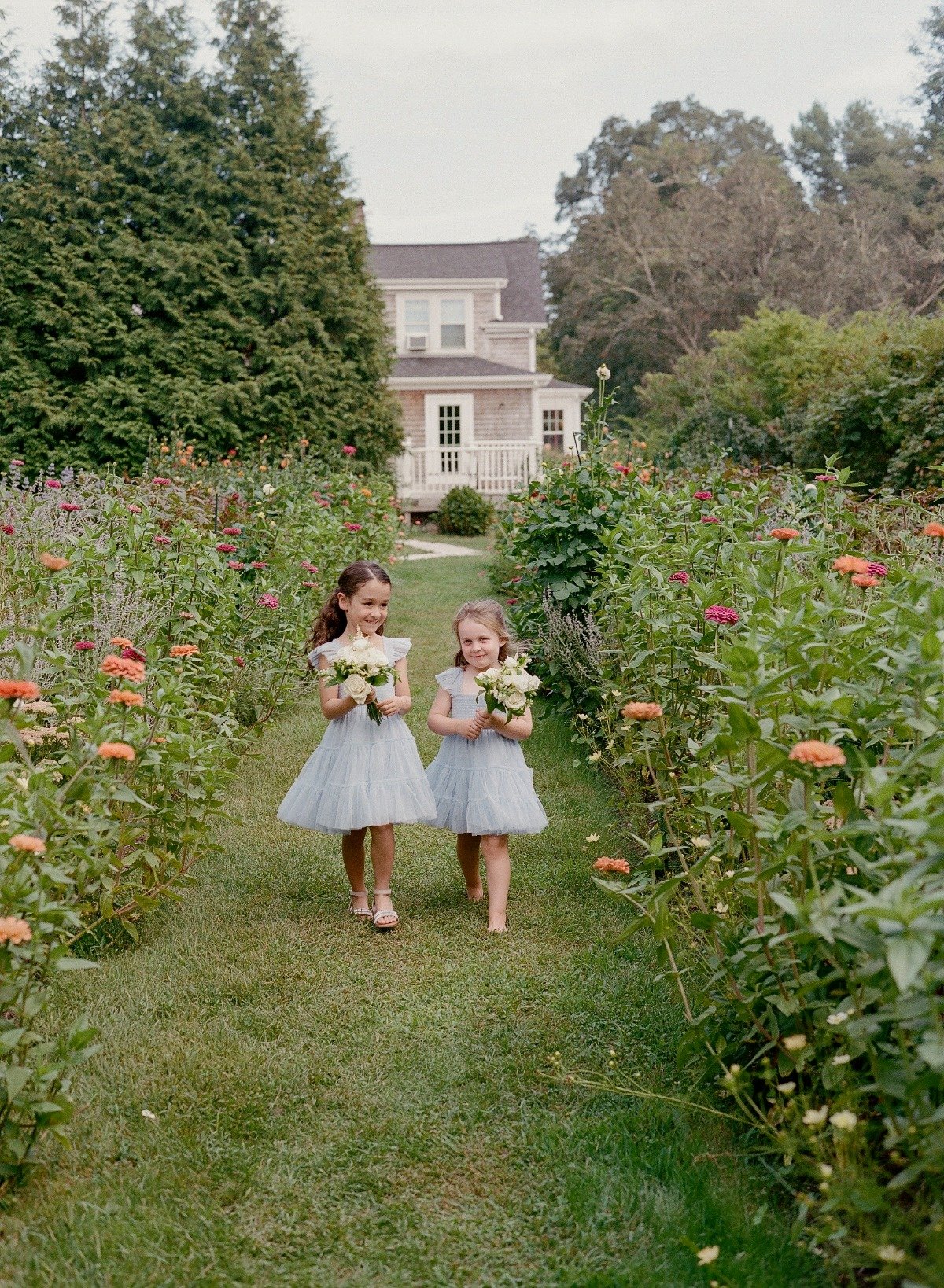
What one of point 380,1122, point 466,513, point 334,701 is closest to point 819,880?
point 380,1122

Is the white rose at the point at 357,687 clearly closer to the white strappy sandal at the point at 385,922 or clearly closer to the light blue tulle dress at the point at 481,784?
the light blue tulle dress at the point at 481,784

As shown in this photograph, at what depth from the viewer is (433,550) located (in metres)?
16.9

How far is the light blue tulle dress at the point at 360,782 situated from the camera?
12.6ft

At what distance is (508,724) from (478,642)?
331mm

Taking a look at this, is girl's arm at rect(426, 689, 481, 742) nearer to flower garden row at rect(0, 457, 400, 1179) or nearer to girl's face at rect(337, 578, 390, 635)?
girl's face at rect(337, 578, 390, 635)

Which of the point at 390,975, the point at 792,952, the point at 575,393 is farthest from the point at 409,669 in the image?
the point at 575,393

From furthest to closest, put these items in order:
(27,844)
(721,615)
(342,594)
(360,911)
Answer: (342,594) < (360,911) < (721,615) < (27,844)

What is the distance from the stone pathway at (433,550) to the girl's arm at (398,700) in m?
10.4

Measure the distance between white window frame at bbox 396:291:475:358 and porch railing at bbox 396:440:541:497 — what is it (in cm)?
349

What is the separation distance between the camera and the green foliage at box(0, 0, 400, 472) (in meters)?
16.4

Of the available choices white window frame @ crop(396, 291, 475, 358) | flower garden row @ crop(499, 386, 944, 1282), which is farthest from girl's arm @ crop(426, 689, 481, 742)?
white window frame @ crop(396, 291, 475, 358)

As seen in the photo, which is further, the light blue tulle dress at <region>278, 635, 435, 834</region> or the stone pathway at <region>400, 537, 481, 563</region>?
the stone pathway at <region>400, 537, 481, 563</region>

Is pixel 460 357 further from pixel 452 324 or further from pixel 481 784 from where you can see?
pixel 481 784

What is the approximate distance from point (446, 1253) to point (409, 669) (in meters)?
5.90
